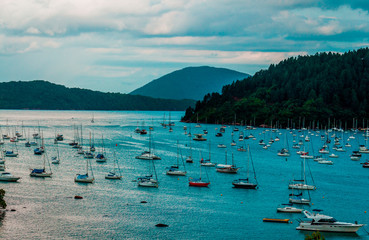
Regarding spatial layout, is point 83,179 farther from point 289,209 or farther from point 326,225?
point 326,225

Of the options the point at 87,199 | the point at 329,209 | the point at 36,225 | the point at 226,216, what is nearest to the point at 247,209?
the point at 226,216

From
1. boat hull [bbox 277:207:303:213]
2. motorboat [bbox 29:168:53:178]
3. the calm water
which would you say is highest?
motorboat [bbox 29:168:53:178]

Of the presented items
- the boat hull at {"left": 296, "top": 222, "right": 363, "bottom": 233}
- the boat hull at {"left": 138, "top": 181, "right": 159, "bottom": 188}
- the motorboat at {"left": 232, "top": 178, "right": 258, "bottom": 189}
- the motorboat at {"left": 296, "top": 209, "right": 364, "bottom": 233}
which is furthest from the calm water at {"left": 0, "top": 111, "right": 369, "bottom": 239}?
the boat hull at {"left": 138, "top": 181, "right": 159, "bottom": 188}

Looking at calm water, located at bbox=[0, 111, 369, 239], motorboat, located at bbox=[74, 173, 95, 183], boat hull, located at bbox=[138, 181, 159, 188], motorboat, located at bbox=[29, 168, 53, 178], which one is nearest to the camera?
calm water, located at bbox=[0, 111, 369, 239]

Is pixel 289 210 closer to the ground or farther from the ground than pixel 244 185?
closer to the ground

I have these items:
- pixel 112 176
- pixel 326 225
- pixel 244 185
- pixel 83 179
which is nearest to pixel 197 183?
pixel 244 185

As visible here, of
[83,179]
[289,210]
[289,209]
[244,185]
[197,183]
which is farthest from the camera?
[83,179]

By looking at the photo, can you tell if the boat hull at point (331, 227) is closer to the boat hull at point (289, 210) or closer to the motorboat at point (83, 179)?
the boat hull at point (289, 210)

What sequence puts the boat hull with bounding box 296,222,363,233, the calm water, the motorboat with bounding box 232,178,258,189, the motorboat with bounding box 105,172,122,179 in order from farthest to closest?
the motorboat with bounding box 105,172,122,179 < the motorboat with bounding box 232,178,258,189 < the boat hull with bounding box 296,222,363,233 < the calm water

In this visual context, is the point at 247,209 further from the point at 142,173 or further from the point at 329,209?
the point at 142,173

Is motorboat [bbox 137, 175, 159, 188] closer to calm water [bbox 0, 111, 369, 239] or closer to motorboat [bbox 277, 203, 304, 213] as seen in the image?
calm water [bbox 0, 111, 369, 239]

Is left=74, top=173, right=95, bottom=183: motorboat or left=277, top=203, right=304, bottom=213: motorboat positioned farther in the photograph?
left=74, top=173, right=95, bottom=183: motorboat
